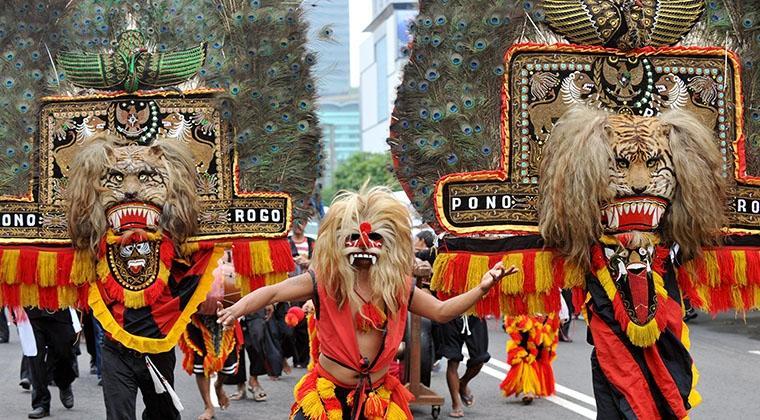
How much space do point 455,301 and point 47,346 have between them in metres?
5.70

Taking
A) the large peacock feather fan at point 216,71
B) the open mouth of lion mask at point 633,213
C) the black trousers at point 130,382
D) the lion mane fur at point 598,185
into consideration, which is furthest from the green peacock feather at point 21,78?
the open mouth of lion mask at point 633,213

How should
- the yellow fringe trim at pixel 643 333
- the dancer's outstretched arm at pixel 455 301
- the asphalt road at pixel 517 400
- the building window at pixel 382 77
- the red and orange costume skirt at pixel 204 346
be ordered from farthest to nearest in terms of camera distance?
the building window at pixel 382 77 < the asphalt road at pixel 517 400 < the red and orange costume skirt at pixel 204 346 < the yellow fringe trim at pixel 643 333 < the dancer's outstretched arm at pixel 455 301

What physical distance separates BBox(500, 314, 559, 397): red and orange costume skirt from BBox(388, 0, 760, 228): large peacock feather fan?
369 cm

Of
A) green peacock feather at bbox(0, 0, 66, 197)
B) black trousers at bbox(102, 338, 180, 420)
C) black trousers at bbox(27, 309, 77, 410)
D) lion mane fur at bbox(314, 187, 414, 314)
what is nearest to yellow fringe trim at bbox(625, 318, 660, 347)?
lion mane fur at bbox(314, 187, 414, 314)

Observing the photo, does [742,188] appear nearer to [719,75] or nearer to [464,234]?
[719,75]

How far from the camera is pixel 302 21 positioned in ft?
29.9

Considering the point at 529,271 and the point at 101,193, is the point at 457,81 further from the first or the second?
the point at 101,193

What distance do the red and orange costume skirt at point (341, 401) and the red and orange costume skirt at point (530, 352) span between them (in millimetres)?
5151

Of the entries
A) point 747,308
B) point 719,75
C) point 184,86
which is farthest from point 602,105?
point 184,86

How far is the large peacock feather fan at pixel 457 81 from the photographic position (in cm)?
Result: 812

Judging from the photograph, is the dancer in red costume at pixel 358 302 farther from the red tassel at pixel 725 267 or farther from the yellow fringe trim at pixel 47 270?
the yellow fringe trim at pixel 47 270

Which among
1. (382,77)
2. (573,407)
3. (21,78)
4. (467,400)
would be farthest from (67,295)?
(382,77)

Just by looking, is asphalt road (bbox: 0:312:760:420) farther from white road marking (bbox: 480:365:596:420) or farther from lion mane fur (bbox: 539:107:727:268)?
lion mane fur (bbox: 539:107:727:268)

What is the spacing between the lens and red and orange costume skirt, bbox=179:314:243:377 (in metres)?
10.9
